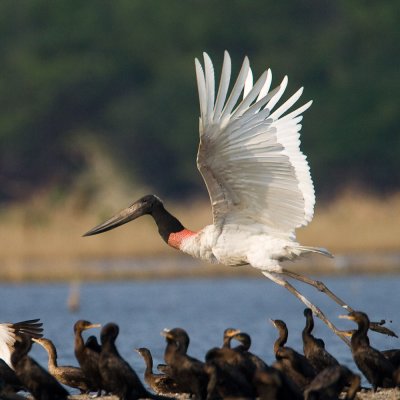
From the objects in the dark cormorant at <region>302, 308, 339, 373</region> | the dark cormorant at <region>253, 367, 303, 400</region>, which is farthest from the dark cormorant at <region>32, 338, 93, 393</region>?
the dark cormorant at <region>253, 367, 303, 400</region>

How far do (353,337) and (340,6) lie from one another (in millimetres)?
39871

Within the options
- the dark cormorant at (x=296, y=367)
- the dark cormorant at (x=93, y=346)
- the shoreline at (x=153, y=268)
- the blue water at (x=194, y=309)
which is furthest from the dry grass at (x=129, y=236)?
the dark cormorant at (x=296, y=367)

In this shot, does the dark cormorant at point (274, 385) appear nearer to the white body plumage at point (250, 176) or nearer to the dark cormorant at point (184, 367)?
the dark cormorant at point (184, 367)

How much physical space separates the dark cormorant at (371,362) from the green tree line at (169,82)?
3248cm

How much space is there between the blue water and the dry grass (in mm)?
1067

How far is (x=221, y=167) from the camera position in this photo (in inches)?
475

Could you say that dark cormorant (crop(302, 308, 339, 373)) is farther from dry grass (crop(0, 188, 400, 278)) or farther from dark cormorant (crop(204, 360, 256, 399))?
dry grass (crop(0, 188, 400, 278))

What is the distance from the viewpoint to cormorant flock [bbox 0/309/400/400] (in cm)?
1040

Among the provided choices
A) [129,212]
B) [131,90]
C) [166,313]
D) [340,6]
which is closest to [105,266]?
[166,313]

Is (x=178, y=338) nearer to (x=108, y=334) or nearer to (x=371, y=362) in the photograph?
(x=108, y=334)

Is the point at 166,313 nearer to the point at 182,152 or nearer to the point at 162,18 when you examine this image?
the point at 182,152

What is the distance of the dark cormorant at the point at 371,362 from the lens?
38.5 ft

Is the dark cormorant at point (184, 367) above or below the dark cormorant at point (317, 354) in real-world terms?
below

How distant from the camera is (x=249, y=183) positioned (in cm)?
1232
